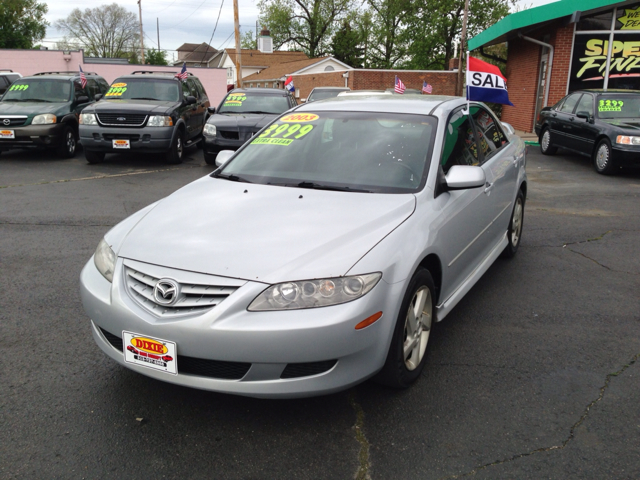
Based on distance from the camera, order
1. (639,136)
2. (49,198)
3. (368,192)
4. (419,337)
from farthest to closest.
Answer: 1. (639,136)
2. (49,198)
3. (368,192)
4. (419,337)

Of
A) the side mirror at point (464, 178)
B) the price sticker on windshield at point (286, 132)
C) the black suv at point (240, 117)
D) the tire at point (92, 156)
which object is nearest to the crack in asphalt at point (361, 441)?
the side mirror at point (464, 178)

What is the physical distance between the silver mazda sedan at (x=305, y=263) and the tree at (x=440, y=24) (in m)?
47.4

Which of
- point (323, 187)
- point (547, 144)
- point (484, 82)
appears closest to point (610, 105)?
point (547, 144)

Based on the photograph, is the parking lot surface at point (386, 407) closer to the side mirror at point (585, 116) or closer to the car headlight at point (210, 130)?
the car headlight at point (210, 130)

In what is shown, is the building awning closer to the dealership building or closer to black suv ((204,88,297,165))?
the dealership building

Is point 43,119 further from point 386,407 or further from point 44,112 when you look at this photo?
point 386,407

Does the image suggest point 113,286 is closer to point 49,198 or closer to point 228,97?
point 49,198

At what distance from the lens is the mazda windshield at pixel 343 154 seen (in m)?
3.65

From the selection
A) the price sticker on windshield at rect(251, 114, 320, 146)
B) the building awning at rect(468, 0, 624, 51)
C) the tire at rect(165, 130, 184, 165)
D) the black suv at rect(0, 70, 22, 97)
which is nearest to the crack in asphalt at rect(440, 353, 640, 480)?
the price sticker on windshield at rect(251, 114, 320, 146)

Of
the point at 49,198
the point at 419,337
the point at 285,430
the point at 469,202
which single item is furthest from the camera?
the point at 49,198

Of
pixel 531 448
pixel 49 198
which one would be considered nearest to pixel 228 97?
pixel 49 198

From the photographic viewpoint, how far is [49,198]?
8.33 meters

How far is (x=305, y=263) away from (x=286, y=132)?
192 cm

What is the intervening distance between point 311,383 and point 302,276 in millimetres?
499
